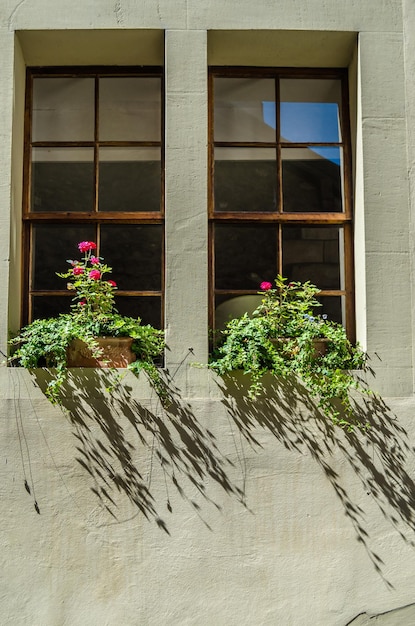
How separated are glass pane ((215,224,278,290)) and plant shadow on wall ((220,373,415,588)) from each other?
2.44 meters

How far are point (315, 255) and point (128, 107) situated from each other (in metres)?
1.87

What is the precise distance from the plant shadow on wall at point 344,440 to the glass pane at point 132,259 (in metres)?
4.89

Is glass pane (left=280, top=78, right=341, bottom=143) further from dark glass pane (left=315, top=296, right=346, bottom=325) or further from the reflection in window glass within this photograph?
the reflection in window glass

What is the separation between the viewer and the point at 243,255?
7.52 m

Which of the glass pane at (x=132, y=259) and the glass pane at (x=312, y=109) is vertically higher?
the glass pane at (x=312, y=109)

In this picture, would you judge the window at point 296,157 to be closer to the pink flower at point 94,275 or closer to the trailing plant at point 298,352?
the trailing plant at point 298,352

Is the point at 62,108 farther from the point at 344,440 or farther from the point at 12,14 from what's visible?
the point at 344,440

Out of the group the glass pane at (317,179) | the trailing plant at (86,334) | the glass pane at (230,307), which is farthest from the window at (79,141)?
the glass pane at (317,179)

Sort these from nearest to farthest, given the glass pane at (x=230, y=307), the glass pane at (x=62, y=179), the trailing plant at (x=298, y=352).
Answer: the trailing plant at (x=298, y=352), the glass pane at (x=230, y=307), the glass pane at (x=62, y=179)

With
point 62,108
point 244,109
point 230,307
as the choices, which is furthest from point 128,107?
point 230,307

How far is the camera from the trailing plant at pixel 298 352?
4.76 meters

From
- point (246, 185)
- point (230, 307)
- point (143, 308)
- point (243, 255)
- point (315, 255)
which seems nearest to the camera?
point (230, 307)

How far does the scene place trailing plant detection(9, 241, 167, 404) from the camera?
4750 mm

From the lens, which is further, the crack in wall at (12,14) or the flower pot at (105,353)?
the crack in wall at (12,14)
